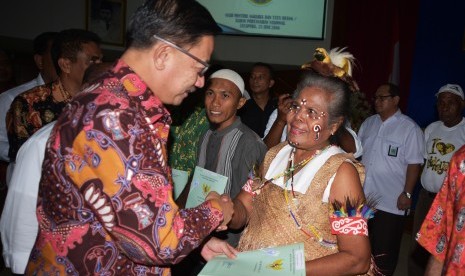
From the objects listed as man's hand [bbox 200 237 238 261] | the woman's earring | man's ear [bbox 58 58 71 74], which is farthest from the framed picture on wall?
man's hand [bbox 200 237 238 261]

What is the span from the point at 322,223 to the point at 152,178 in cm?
86

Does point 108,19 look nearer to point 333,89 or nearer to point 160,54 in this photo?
point 333,89

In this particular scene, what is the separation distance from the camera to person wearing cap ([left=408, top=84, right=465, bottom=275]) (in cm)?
442

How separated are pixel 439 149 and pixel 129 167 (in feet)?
13.9

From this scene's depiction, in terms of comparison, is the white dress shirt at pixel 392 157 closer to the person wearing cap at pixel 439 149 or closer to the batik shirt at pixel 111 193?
the person wearing cap at pixel 439 149

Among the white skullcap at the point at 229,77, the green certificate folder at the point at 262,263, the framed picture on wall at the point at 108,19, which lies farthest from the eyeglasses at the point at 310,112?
the framed picture on wall at the point at 108,19

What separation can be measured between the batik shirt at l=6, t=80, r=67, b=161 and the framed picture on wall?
5172mm

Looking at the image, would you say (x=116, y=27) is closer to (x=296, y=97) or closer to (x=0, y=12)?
(x=0, y=12)

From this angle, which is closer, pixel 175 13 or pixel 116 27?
pixel 175 13

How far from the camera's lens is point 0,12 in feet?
24.4

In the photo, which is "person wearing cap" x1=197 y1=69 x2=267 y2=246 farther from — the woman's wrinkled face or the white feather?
the white feather

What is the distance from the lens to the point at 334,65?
1.85 m

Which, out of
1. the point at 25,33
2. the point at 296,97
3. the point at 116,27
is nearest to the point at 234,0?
Result: the point at 116,27

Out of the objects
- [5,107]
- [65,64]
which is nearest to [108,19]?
[5,107]
